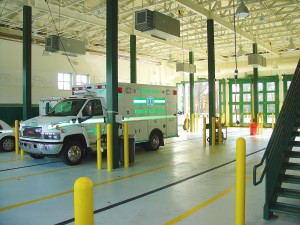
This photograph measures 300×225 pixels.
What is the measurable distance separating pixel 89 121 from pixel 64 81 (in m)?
11.6

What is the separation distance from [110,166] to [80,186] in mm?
6081

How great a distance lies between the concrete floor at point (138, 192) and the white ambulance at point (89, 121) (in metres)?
0.60

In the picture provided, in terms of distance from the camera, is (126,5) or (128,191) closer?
(128,191)

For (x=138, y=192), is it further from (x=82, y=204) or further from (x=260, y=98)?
(x=260, y=98)

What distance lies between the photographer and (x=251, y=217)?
15.6ft

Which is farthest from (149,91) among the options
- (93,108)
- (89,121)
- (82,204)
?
(82,204)

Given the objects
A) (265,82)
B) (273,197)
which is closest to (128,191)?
(273,197)

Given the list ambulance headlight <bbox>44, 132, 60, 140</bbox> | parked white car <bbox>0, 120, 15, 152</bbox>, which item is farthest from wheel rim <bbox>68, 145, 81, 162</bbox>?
parked white car <bbox>0, 120, 15, 152</bbox>

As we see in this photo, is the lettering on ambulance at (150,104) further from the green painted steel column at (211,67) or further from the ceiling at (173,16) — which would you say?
the ceiling at (173,16)

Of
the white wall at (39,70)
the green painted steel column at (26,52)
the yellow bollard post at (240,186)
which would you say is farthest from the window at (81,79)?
the yellow bollard post at (240,186)

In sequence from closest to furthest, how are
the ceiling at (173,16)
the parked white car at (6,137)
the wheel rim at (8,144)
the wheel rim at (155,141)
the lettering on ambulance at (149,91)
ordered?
the lettering on ambulance at (149,91), the parked white car at (6,137), the wheel rim at (8,144), the wheel rim at (155,141), the ceiling at (173,16)

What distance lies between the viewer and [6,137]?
39.8 ft

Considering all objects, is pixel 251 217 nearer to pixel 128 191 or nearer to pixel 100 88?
pixel 128 191

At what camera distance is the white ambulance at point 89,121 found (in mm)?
8891
